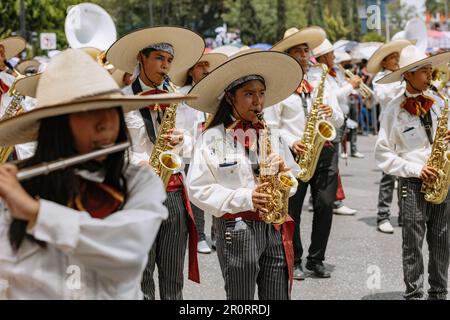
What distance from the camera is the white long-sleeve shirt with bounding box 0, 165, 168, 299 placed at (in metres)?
2.40

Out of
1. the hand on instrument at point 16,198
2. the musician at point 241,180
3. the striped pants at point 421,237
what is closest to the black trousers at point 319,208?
the striped pants at point 421,237

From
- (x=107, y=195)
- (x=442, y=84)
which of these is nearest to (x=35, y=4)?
(x=442, y=84)

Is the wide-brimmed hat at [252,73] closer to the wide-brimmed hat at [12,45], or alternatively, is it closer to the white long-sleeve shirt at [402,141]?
the white long-sleeve shirt at [402,141]

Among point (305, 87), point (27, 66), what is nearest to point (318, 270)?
point (305, 87)

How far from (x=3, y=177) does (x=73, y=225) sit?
0.83ft

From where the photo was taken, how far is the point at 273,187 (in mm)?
4262

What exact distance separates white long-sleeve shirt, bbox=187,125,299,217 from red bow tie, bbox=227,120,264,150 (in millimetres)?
31

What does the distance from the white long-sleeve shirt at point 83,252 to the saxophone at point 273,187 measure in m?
1.59

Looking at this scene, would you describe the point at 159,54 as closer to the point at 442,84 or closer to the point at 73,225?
the point at 73,225

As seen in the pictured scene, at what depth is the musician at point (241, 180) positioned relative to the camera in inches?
166

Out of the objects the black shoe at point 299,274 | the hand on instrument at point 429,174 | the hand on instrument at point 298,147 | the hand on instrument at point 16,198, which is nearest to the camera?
the hand on instrument at point 16,198

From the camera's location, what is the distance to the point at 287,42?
22.7ft

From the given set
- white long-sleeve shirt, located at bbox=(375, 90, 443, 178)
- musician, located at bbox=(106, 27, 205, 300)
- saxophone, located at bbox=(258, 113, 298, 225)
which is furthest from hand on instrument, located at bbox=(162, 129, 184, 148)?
white long-sleeve shirt, located at bbox=(375, 90, 443, 178)

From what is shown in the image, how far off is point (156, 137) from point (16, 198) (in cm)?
260
